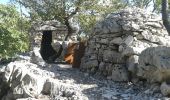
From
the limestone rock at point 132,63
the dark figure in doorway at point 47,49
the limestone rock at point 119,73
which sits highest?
the dark figure in doorway at point 47,49

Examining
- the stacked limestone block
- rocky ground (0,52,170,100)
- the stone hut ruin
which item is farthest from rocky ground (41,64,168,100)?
the stone hut ruin

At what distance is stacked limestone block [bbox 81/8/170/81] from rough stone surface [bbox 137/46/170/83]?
0.76 m

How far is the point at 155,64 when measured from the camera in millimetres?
11469

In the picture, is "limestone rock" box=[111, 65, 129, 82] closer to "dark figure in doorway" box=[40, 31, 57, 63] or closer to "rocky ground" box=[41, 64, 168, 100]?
"rocky ground" box=[41, 64, 168, 100]

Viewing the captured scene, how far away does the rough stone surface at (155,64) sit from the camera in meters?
11.0

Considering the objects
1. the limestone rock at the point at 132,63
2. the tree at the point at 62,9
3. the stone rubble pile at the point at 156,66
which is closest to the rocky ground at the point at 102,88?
the stone rubble pile at the point at 156,66

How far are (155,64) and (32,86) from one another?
415 cm

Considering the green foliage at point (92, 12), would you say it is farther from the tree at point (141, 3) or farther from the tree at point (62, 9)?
the tree at point (141, 3)

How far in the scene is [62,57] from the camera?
20.3 metres

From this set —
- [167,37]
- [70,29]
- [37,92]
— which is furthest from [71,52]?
[37,92]

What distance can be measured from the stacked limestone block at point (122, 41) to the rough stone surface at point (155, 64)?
2.49ft

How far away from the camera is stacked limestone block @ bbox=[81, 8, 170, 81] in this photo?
44.5 feet

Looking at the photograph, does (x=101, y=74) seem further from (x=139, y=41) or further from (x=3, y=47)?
(x=3, y=47)

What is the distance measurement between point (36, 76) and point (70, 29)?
9.14 metres
